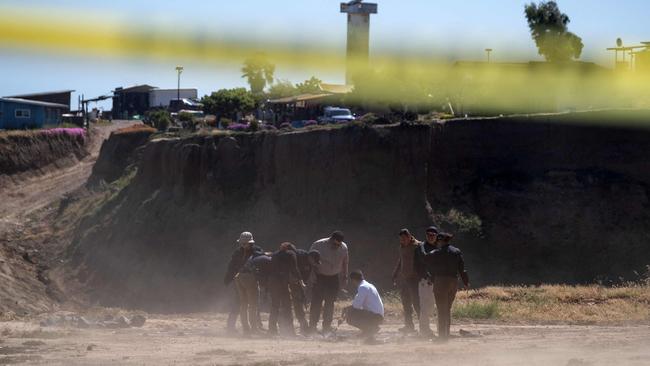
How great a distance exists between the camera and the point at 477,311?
2217 centimetres

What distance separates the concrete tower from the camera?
21355mm

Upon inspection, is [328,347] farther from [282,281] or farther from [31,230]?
[31,230]

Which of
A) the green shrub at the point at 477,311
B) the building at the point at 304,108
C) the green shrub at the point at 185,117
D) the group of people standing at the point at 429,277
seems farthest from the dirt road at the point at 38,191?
the group of people standing at the point at 429,277

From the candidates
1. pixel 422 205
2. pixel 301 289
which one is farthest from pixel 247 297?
pixel 422 205

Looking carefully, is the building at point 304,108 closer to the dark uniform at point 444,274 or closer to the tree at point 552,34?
the tree at point 552,34

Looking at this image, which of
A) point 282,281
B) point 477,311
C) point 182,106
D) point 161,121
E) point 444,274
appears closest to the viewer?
point 444,274

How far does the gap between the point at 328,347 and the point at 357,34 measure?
10.8 metres

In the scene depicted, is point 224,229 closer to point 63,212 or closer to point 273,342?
point 63,212

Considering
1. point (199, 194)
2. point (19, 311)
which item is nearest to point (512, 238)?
point (199, 194)

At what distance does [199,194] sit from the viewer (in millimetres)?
42094

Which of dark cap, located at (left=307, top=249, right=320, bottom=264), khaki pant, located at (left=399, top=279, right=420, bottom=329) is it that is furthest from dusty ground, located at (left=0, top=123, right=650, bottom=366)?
dark cap, located at (left=307, top=249, right=320, bottom=264)

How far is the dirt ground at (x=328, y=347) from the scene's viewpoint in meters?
15.9

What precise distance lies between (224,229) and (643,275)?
48.9 feet

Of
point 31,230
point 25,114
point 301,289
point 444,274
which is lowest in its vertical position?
point 31,230
